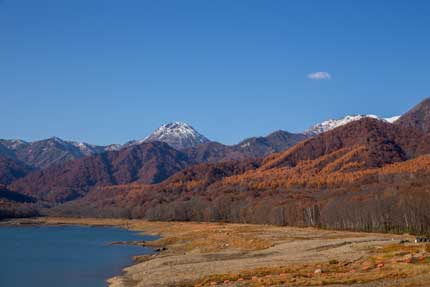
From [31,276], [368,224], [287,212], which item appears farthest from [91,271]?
[287,212]

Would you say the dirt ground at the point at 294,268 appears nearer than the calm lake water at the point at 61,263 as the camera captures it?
Yes

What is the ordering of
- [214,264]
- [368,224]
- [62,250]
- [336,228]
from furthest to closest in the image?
[336,228] → [368,224] → [62,250] → [214,264]

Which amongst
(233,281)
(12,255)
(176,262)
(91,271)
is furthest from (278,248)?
(12,255)

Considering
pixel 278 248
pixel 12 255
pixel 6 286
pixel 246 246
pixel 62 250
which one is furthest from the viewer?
pixel 62 250

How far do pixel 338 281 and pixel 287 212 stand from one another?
450ft

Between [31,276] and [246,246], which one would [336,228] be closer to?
[246,246]

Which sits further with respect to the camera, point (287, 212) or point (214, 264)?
point (287, 212)

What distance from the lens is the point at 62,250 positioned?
381ft

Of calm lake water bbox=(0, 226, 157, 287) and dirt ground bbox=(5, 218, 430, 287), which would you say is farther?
calm lake water bbox=(0, 226, 157, 287)

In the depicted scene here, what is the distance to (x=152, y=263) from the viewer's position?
80938 millimetres

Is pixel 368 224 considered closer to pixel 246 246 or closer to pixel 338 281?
pixel 246 246

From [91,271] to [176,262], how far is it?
1207 centimetres

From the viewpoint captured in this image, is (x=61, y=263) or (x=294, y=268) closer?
(x=294, y=268)

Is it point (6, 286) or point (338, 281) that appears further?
point (6, 286)
